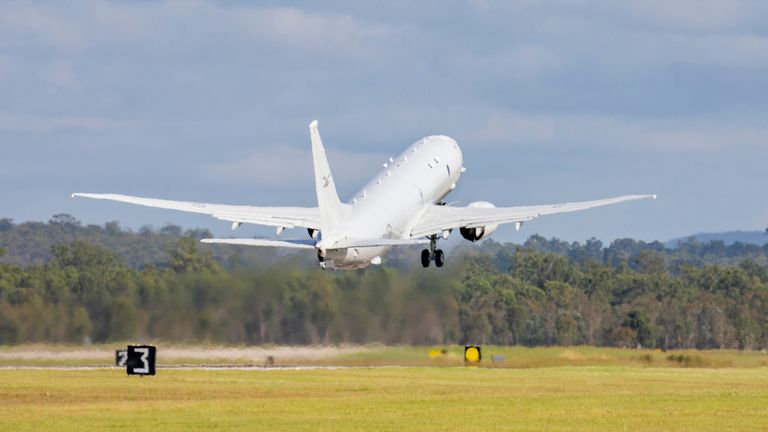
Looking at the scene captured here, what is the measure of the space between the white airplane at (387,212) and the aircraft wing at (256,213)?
0.04m

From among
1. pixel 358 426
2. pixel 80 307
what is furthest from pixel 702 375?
pixel 358 426

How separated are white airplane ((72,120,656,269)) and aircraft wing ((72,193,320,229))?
0.04m

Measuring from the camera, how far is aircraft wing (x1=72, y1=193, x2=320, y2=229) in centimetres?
8575

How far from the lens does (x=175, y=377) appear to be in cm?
9112

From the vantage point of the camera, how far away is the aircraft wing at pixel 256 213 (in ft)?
281

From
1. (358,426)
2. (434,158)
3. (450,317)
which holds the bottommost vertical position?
(358,426)

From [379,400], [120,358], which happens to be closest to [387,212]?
[379,400]

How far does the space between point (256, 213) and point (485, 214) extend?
11.5 meters

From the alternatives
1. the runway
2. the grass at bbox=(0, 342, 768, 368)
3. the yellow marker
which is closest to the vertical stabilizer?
the grass at bbox=(0, 342, 768, 368)

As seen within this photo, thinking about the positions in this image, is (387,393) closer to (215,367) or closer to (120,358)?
(120,358)

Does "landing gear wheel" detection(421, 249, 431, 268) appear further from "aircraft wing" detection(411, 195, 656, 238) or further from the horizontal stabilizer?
the horizontal stabilizer

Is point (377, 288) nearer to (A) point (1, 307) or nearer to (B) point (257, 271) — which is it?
(B) point (257, 271)

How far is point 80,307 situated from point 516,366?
28.4m

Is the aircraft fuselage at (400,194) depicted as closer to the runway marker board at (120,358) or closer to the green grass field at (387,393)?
the green grass field at (387,393)
